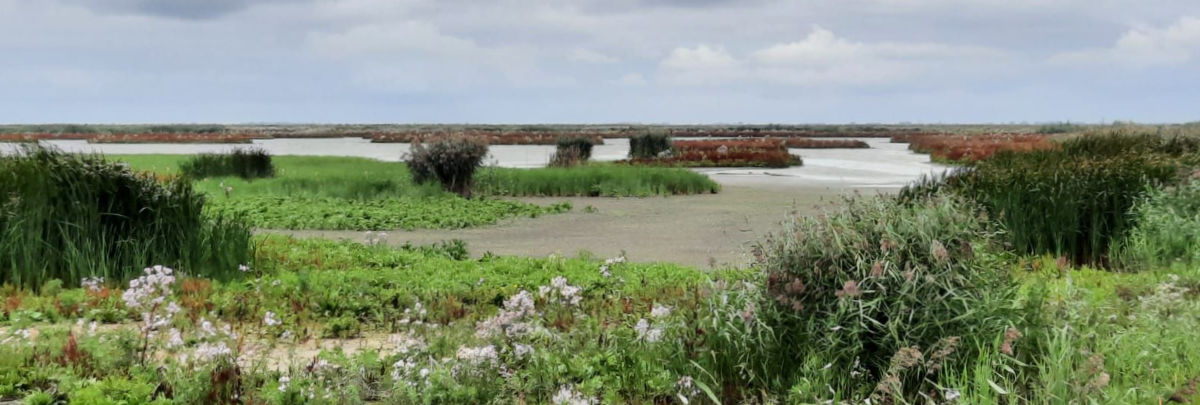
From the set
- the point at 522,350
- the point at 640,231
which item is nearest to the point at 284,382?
the point at 522,350

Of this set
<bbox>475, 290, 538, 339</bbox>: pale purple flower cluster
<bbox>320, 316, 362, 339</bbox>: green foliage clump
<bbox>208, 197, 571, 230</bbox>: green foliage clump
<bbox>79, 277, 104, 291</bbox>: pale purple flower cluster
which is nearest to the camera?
<bbox>475, 290, 538, 339</bbox>: pale purple flower cluster

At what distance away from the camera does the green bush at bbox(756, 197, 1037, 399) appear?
471 cm

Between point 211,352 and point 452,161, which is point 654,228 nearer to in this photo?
point 452,161

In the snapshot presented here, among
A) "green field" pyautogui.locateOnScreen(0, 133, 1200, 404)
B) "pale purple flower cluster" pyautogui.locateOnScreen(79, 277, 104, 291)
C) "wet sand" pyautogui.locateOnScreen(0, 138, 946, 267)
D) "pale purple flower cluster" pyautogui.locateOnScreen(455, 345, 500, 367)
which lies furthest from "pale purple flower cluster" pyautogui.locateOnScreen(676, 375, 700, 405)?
"pale purple flower cluster" pyautogui.locateOnScreen(79, 277, 104, 291)

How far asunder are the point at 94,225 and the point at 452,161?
12.5 m

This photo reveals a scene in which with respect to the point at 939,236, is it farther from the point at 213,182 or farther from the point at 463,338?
the point at 213,182

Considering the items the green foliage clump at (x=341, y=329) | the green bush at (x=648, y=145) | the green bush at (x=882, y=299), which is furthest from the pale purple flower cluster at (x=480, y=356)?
the green bush at (x=648, y=145)

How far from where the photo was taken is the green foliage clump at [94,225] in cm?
818

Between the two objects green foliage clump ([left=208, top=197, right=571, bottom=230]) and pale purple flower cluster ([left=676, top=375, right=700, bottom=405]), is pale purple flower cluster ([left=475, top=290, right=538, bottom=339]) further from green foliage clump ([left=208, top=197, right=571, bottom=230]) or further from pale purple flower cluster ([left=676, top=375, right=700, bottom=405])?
green foliage clump ([left=208, top=197, right=571, bottom=230])

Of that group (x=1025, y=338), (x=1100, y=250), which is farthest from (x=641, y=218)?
(x=1025, y=338)

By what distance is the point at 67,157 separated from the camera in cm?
883

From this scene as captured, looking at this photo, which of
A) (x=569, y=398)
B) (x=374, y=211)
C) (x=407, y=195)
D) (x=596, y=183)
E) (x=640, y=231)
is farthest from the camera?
(x=596, y=183)

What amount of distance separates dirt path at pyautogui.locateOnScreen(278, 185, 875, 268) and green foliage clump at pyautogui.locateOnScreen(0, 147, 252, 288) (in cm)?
385

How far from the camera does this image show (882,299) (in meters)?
4.73
